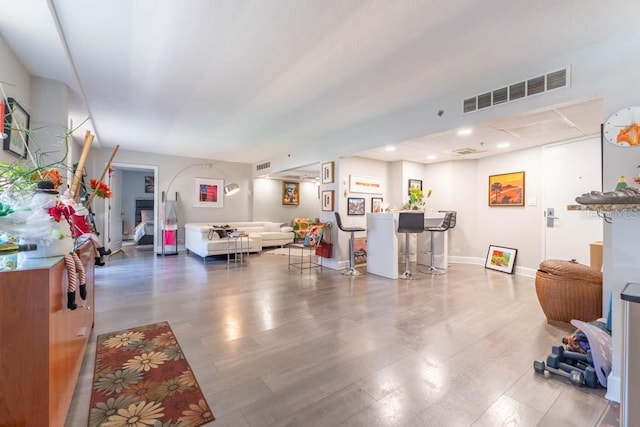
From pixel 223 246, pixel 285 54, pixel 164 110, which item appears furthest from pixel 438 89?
pixel 223 246

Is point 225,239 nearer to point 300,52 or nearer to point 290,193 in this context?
point 290,193

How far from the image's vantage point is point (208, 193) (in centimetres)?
832

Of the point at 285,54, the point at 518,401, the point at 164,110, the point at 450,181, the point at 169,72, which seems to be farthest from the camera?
the point at 450,181

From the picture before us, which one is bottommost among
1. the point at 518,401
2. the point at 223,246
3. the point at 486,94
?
the point at 518,401

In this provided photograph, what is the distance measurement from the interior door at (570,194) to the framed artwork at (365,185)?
2.85 metres

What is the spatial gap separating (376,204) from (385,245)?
1372mm

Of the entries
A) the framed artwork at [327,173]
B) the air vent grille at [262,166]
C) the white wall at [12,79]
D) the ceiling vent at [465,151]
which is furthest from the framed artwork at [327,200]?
the white wall at [12,79]

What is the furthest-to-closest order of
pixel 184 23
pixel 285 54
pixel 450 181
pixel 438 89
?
pixel 450 181, pixel 438 89, pixel 285 54, pixel 184 23

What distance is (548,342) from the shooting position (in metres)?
2.47

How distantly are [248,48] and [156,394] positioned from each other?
2.83 metres

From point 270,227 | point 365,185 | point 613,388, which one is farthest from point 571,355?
point 270,227

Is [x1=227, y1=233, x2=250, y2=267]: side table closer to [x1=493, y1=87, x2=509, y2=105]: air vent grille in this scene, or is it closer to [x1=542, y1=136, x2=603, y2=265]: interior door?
[x1=493, y1=87, x2=509, y2=105]: air vent grille

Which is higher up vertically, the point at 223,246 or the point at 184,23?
the point at 184,23

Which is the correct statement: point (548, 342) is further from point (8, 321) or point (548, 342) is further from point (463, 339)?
point (8, 321)
